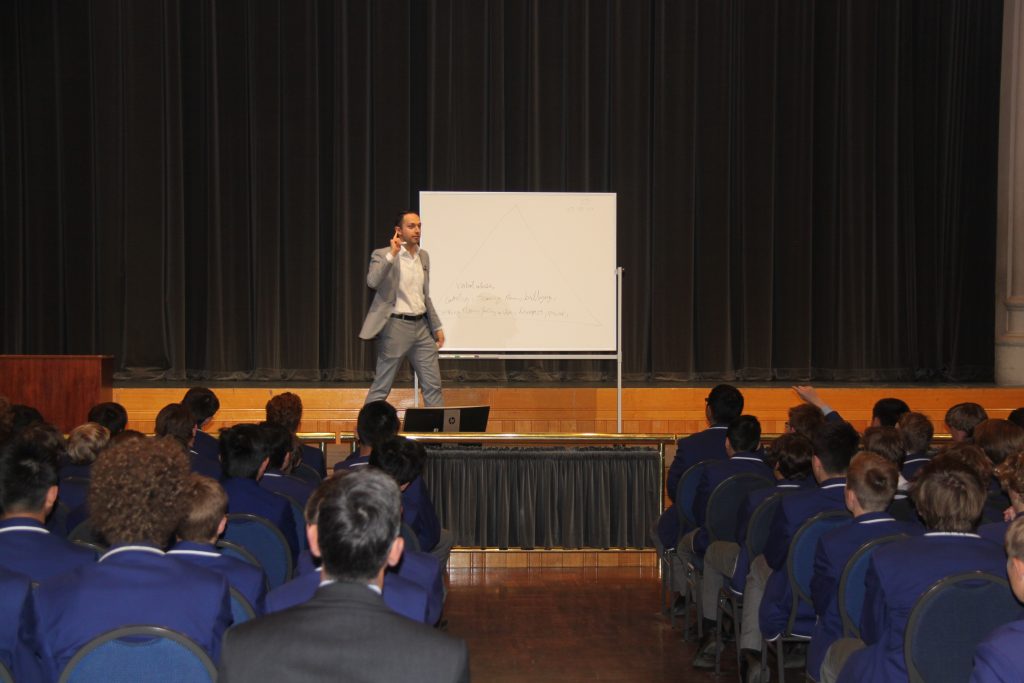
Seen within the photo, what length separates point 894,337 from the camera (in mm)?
11070

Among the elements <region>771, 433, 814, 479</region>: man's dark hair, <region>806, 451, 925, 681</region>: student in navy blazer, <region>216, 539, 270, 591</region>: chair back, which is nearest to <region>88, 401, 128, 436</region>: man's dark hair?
<region>216, 539, 270, 591</region>: chair back

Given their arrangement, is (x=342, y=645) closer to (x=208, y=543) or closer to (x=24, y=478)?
(x=208, y=543)

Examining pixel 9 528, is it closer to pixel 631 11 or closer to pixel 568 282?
pixel 568 282

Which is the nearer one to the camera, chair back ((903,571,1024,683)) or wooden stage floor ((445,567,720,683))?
chair back ((903,571,1024,683))

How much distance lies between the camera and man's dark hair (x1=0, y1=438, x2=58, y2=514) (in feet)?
9.87

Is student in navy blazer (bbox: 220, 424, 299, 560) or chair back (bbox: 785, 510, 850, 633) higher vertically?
student in navy blazer (bbox: 220, 424, 299, 560)

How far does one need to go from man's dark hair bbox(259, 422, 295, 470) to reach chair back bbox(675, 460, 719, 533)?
6.32 ft

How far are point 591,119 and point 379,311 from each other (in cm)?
399

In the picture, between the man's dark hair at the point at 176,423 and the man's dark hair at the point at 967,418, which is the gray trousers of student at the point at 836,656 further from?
the man's dark hair at the point at 176,423

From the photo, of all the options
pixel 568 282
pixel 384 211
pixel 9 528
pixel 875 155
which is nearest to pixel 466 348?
pixel 568 282

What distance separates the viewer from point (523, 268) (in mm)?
8891

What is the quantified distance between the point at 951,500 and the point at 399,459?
82.2 inches

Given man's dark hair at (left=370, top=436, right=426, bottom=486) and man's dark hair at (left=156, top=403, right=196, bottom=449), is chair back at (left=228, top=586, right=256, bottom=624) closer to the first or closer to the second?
man's dark hair at (left=370, top=436, right=426, bottom=486)

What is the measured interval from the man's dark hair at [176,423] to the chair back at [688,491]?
93.7 inches
